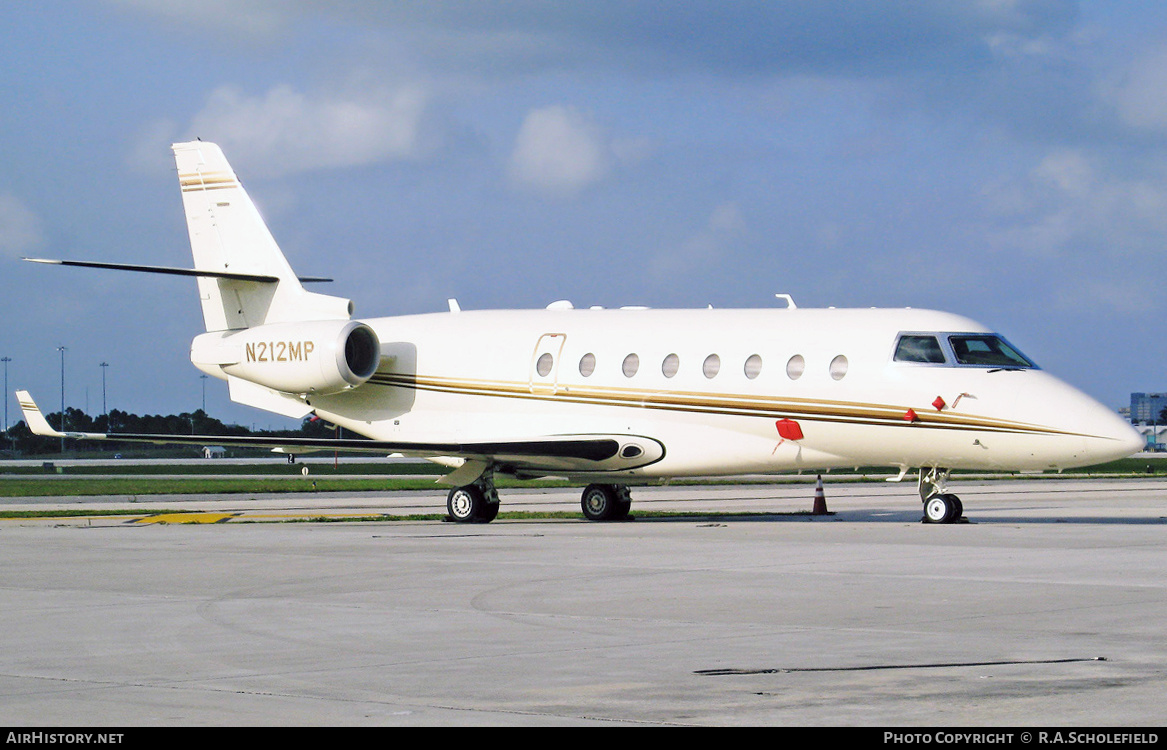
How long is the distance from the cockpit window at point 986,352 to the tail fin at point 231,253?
41.2 ft

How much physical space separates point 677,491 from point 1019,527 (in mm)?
21651

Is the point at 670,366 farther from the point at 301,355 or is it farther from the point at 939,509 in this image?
the point at 301,355

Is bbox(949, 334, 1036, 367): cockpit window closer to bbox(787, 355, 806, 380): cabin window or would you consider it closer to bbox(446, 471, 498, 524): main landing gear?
bbox(787, 355, 806, 380): cabin window

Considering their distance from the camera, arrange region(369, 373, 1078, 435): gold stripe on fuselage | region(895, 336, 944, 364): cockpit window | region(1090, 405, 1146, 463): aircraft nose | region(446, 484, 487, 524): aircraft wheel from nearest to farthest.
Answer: region(1090, 405, 1146, 463): aircraft nose
region(369, 373, 1078, 435): gold stripe on fuselage
region(895, 336, 944, 364): cockpit window
region(446, 484, 487, 524): aircraft wheel

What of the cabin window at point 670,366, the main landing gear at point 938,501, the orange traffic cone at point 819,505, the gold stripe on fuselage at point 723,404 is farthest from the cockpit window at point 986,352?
the orange traffic cone at point 819,505

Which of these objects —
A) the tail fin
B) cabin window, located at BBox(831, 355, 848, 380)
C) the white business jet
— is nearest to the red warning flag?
the white business jet

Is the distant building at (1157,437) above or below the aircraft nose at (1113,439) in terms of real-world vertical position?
above

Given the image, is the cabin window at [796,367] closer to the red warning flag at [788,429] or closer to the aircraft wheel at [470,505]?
the red warning flag at [788,429]

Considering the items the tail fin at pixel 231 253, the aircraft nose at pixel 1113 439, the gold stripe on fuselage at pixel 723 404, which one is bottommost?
the aircraft nose at pixel 1113 439

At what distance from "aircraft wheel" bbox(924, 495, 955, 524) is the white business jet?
0.11 feet

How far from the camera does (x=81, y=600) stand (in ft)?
43.5

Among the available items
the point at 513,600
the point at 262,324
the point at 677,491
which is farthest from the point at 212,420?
the point at 513,600

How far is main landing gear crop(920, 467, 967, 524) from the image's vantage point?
75.5 ft

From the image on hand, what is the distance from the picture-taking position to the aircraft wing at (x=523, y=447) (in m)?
24.7
